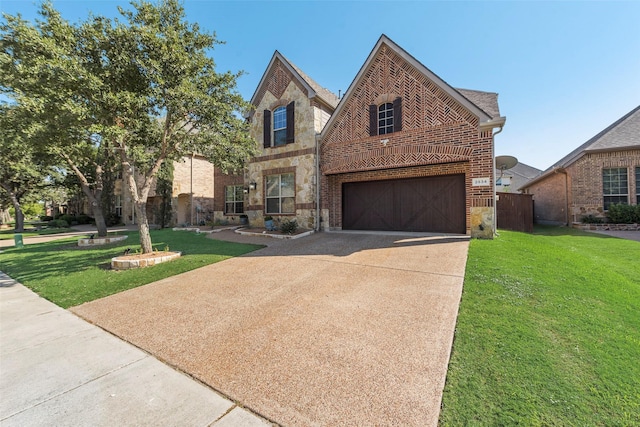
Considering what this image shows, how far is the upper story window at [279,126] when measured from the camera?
1291cm

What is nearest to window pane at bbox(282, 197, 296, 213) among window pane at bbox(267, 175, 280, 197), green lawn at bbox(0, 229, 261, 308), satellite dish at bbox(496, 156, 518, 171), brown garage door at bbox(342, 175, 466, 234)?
window pane at bbox(267, 175, 280, 197)

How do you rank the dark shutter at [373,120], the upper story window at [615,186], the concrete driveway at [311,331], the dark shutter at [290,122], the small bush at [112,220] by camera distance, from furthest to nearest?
1. the small bush at [112,220]
2. the upper story window at [615,186]
3. the dark shutter at [290,122]
4. the dark shutter at [373,120]
5. the concrete driveway at [311,331]

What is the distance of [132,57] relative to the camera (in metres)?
6.63

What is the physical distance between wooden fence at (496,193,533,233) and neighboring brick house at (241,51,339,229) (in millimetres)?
8751

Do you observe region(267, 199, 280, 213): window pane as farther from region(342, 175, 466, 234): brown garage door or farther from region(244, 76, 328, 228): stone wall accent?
region(342, 175, 466, 234): brown garage door

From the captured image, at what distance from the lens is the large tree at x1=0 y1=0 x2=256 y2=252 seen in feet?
19.3

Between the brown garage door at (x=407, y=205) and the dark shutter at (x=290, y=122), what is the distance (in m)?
3.58

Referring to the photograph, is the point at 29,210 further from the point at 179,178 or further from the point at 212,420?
the point at 212,420

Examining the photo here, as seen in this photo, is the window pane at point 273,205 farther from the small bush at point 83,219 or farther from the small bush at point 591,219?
the small bush at point 83,219

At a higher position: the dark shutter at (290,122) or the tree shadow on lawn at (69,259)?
the dark shutter at (290,122)

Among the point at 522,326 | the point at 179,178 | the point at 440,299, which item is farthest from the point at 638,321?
the point at 179,178

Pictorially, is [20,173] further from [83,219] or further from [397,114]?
[397,114]

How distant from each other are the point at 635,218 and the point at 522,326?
15.7 m

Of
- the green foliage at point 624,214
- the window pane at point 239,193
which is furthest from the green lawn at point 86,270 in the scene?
the green foliage at point 624,214
